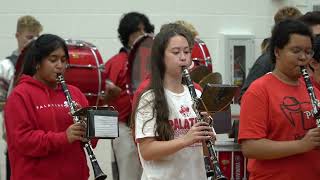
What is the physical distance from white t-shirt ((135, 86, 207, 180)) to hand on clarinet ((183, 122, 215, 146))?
0.16 meters

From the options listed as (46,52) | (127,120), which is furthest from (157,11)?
(46,52)

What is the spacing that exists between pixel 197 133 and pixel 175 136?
0.67 ft

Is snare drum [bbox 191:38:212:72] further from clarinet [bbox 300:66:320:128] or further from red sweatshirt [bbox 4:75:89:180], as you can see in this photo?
clarinet [bbox 300:66:320:128]

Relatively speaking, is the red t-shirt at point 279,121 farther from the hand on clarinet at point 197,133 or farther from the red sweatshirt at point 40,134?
the red sweatshirt at point 40,134

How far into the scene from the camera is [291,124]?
3697mm

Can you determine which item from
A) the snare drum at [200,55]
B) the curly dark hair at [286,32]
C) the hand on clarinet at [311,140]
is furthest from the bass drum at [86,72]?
the hand on clarinet at [311,140]

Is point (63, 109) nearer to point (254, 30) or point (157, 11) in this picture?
point (157, 11)

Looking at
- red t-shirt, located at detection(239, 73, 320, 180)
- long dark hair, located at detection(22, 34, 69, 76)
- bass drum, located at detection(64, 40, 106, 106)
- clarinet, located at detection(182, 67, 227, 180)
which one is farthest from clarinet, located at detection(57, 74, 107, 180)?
bass drum, located at detection(64, 40, 106, 106)

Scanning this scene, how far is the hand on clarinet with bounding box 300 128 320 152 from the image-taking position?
11.7 ft

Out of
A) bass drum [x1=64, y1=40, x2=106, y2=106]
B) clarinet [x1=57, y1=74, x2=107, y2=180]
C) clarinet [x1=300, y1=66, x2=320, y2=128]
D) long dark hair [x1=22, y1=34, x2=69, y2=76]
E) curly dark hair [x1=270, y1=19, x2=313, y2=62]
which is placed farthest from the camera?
bass drum [x1=64, y1=40, x2=106, y2=106]

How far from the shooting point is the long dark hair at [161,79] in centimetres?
368

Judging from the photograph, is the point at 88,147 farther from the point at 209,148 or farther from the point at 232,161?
the point at 232,161

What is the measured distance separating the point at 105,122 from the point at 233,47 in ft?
16.3

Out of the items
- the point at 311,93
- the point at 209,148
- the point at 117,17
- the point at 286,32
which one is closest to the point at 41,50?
the point at 209,148
